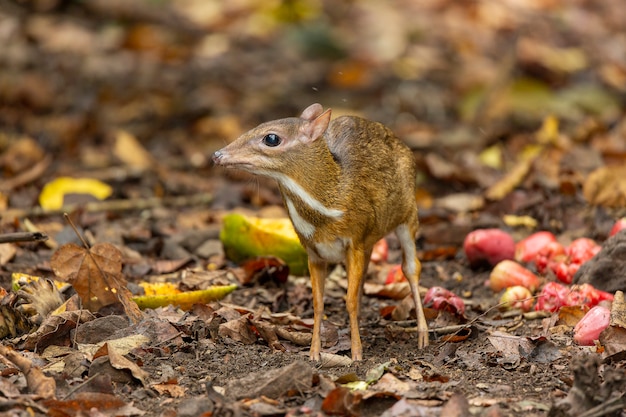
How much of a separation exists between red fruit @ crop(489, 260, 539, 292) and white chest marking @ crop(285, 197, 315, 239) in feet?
5.71

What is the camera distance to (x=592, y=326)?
197 inches

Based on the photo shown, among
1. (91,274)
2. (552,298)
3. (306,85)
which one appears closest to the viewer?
(91,274)

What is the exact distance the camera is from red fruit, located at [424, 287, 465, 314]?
5754 millimetres

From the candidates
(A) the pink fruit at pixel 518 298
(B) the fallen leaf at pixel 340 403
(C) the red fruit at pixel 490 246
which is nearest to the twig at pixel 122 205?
(C) the red fruit at pixel 490 246

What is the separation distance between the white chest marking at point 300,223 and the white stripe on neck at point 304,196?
0.08m

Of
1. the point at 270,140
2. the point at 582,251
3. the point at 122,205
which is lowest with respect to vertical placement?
the point at 122,205

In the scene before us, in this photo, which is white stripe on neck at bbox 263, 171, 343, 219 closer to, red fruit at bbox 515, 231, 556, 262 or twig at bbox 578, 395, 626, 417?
twig at bbox 578, 395, 626, 417

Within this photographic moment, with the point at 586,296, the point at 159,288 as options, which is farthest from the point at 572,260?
the point at 159,288

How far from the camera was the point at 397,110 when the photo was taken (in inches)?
482

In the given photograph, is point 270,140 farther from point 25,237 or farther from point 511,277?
point 511,277

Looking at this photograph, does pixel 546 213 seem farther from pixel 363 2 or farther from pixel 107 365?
pixel 363 2

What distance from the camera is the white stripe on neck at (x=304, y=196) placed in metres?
5.08

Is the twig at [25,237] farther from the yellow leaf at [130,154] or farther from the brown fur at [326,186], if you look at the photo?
the yellow leaf at [130,154]

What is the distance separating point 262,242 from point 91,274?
1589 mm
